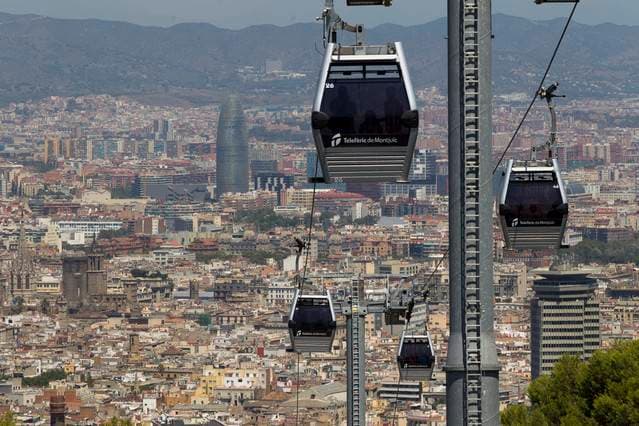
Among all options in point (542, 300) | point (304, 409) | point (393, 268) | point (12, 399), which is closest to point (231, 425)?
point (304, 409)

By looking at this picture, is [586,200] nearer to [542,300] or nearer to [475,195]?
[542,300]

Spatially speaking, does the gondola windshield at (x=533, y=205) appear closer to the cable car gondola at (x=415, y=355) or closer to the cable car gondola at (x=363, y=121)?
the cable car gondola at (x=363, y=121)

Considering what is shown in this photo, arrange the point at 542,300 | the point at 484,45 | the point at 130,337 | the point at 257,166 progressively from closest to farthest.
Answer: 1. the point at 484,45
2. the point at 542,300
3. the point at 130,337
4. the point at 257,166

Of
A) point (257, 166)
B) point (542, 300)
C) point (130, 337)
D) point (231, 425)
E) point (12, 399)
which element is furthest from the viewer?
point (257, 166)

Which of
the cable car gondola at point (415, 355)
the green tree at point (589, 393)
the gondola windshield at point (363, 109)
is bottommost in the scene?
the green tree at point (589, 393)

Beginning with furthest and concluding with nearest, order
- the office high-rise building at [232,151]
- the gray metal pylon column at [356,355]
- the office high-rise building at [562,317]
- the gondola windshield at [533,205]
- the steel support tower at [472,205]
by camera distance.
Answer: the office high-rise building at [232,151] → the office high-rise building at [562,317] → the gray metal pylon column at [356,355] → the gondola windshield at [533,205] → the steel support tower at [472,205]

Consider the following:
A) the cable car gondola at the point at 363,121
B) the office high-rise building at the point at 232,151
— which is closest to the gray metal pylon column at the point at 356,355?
the cable car gondola at the point at 363,121
